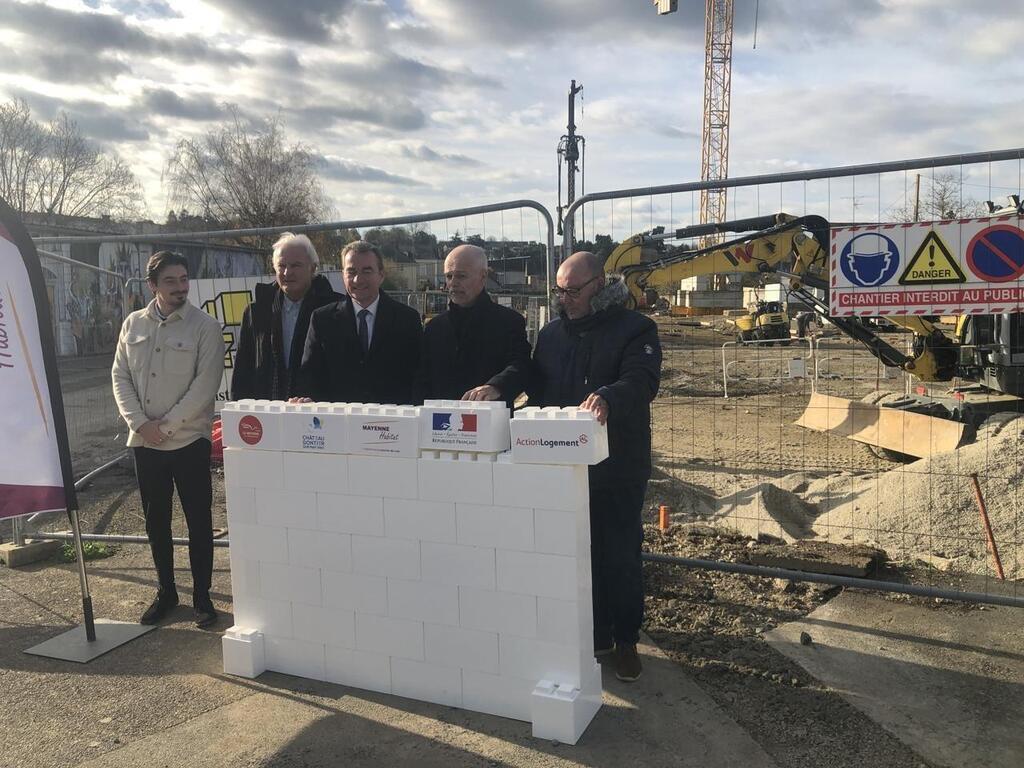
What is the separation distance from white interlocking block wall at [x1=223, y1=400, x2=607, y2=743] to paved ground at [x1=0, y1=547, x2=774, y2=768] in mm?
125

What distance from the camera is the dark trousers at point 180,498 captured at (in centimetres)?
471

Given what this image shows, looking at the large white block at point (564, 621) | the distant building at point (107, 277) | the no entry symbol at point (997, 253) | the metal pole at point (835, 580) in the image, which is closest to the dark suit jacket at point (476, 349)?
the large white block at point (564, 621)

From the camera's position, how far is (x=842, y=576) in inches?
185

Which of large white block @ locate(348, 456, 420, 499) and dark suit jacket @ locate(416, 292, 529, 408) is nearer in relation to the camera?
large white block @ locate(348, 456, 420, 499)

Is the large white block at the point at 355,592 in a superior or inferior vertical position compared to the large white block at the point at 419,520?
inferior

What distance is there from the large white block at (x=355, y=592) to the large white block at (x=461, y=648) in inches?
10.7

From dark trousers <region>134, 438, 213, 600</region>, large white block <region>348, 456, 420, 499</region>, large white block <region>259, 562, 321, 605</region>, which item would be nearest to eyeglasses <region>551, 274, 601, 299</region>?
large white block <region>348, 456, 420, 499</region>

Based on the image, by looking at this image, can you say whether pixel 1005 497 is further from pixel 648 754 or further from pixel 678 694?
pixel 648 754

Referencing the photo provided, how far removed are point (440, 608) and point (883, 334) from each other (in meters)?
9.01

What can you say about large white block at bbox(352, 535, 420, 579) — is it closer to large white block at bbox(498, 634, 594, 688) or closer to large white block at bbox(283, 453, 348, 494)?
large white block at bbox(283, 453, 348, 494)

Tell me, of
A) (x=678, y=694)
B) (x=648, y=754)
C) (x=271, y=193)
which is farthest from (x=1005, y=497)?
(x=271, y=193)

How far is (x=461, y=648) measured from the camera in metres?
3.47

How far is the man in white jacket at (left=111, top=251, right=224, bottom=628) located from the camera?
15.1ft

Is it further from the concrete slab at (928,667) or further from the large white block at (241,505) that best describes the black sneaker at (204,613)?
the concrete slab at (928,667)
